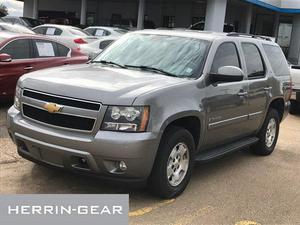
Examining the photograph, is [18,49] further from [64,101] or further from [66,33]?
[66,33]

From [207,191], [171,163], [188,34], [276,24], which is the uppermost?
[276,24]

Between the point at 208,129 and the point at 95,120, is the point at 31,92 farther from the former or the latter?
the point at 208,129

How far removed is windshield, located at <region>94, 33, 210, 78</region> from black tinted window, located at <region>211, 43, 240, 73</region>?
7.5 inches

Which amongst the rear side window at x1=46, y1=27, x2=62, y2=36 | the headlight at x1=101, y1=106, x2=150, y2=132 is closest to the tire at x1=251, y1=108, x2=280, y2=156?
the headlight at x1=101, y1=106, x2=150, y2=132

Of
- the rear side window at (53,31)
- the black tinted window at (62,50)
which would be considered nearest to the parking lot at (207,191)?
the black tinted window at (62,50)

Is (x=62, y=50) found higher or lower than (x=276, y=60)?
lower

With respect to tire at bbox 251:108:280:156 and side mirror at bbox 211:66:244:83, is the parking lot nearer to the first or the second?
tire at bbox 251:108:280:156

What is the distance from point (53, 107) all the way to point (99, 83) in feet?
1.67

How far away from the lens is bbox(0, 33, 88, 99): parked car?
885 cm

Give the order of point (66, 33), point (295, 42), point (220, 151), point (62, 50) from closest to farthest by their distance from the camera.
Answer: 1. point (220, 151)
2. point (62, 50)
3. point (66, 33)
4. point (295, 42)

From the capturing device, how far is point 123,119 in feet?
15.3

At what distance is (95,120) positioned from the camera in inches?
184

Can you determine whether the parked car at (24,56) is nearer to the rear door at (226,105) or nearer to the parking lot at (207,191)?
the parking lot at (207,191)

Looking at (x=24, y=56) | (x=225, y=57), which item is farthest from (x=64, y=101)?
(x=24, y=56)
